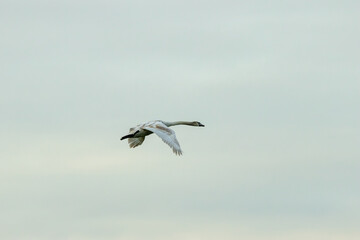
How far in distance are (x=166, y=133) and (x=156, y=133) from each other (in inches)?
25.3

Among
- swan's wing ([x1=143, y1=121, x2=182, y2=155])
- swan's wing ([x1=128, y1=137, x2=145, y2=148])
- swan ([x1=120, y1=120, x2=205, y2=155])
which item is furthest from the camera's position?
swan's wing ([x1=128, y1=137, x2=145, y2=148])

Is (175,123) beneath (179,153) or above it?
above

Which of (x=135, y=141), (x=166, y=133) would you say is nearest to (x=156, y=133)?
(x=166, y=133)

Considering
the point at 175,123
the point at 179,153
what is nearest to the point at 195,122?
the point at 175,123

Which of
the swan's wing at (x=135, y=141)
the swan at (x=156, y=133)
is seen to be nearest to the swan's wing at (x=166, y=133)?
the swan at (x=156, y=133)

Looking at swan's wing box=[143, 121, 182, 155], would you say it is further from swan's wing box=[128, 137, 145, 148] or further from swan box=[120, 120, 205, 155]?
swan's wing box=[128, 137, 145, 148]

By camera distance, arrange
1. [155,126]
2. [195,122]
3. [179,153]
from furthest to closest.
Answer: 1. [195,122]
2. [155,126]
3. [179,153]

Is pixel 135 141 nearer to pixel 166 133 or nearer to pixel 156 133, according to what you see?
pixel 156 133

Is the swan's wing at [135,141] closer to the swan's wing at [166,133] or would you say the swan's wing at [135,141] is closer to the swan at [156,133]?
the swan at [156,133]

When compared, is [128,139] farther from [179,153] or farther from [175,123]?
[179,153]

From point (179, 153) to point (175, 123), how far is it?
35.8ft

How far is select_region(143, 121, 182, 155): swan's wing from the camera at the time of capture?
81438 mm

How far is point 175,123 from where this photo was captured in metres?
90.9

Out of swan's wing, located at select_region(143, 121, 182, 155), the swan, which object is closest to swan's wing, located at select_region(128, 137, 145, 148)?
the swan
